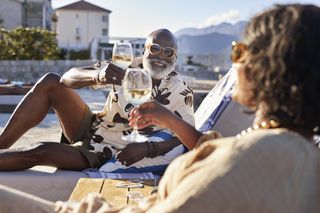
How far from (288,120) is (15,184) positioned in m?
2.40

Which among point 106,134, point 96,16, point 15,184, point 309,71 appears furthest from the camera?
point 96,16

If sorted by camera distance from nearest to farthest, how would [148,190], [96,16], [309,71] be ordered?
[309,71], [148,190], [96,16]

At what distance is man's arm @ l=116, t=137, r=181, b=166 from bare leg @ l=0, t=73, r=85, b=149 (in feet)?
1.96

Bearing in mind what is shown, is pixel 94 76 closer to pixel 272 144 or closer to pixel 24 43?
pixel 272 144

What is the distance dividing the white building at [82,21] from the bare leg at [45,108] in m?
69.5

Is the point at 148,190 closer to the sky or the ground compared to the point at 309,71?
closer to the ground

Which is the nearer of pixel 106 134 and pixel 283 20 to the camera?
pixel 283 20

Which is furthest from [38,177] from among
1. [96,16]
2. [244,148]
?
[96,16]

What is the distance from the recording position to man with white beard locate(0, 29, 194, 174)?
378 cm

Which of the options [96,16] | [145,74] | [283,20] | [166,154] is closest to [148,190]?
[145,74]

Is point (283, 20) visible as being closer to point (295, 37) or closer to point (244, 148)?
point (295, 37)

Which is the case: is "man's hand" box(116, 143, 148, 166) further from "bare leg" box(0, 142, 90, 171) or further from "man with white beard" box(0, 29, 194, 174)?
"bare leg" box(0, 142, 90, 171)

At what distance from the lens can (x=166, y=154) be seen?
12.6ft

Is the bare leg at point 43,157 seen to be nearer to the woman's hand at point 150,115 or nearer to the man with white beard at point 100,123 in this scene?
the man with white beard at point 100,123
